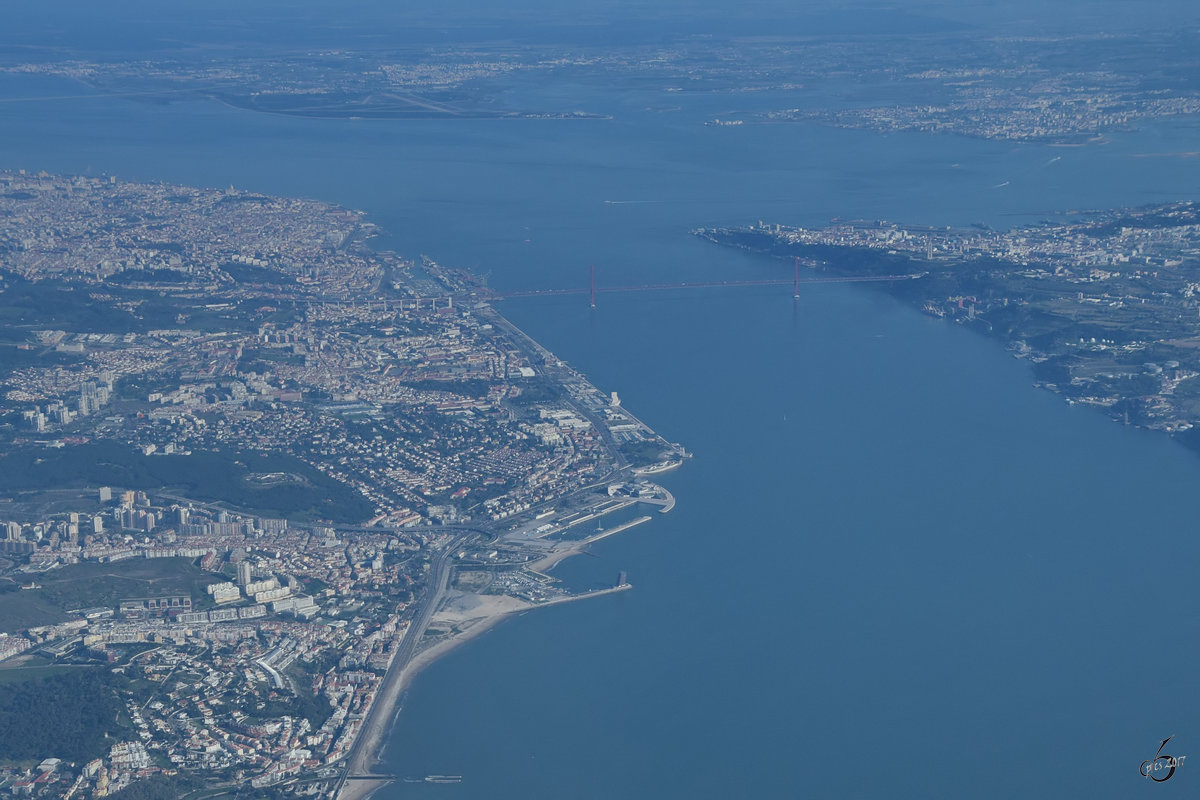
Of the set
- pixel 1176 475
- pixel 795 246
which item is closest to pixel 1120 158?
pixel 795 246

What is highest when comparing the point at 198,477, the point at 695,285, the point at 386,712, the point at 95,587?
the point at 695,285

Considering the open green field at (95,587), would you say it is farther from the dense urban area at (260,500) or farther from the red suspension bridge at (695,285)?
the red suspension bridge at (695,285)

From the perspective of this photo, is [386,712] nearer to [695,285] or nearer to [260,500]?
[260,500]

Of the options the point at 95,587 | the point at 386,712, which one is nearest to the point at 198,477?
the point at 95,587

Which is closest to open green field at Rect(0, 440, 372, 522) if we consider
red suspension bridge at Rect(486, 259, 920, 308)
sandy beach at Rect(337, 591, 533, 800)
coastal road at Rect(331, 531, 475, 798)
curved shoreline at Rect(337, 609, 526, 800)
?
coastal road at Rect(331, 531, 475, 798)

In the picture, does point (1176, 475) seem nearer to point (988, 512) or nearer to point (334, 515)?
point (988, 512)
